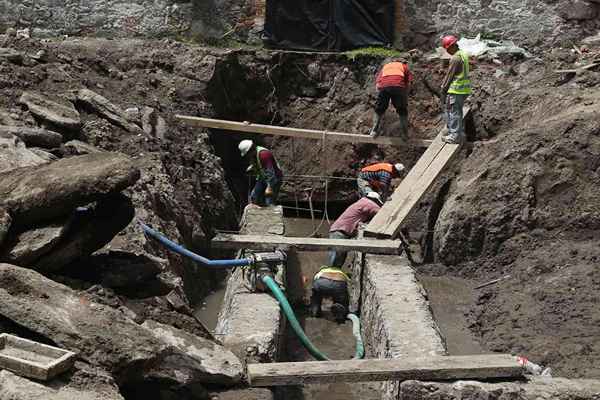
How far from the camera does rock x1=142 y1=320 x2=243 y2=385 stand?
4.25m

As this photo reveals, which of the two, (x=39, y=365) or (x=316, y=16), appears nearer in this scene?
(x=39, y=365)

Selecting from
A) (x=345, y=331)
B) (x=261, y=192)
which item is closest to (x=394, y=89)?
(x=261, y=192)

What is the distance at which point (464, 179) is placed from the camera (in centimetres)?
953

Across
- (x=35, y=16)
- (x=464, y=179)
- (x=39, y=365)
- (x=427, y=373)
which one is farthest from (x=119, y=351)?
(x=35, y=16)

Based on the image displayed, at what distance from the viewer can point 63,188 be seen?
4223 mm

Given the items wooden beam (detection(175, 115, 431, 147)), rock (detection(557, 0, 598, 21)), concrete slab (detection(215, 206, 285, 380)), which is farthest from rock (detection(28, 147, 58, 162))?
rock (detection(557, 0, 598, 21))

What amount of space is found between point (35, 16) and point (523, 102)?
9112mm

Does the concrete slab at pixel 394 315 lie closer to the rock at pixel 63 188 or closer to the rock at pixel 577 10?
the rock at pixel 63 188

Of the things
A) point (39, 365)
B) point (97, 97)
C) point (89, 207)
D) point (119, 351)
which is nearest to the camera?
point (39, 365)

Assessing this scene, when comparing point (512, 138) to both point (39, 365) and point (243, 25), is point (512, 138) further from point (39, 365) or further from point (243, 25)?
point (39, 365)

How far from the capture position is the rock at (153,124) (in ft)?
30.3

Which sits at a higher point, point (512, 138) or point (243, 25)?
point (243, 25)

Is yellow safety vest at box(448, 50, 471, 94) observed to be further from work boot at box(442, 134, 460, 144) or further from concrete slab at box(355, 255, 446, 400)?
concrete slab at box(355, 255, 446, 400)

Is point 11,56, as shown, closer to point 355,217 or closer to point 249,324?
point 355,217
